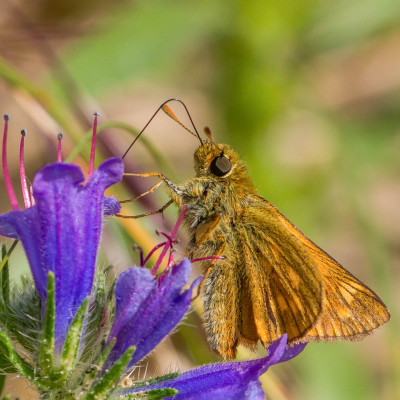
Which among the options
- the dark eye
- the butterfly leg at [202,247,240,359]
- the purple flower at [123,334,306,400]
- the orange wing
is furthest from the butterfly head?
the purple flower at [123,334,306,400]

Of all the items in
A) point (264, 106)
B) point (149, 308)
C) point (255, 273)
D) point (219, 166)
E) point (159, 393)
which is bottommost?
point (159, 393)

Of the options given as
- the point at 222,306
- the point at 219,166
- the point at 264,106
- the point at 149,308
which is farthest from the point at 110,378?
the point at 264,106

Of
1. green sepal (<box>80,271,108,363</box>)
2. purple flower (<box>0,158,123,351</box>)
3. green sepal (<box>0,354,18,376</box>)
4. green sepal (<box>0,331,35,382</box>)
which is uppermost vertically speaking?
purple flower (<box>0,158,123,351</box>)

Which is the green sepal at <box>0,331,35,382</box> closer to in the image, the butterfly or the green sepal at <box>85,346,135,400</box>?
the green sepal at <box>85,346,135,400</box>

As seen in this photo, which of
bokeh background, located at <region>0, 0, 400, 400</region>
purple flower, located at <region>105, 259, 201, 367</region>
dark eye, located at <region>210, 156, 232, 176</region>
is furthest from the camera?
bokeh background, located at <region>0, 0, 400, 400</region>

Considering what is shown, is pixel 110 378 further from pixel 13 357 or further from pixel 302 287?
pixel 302 287

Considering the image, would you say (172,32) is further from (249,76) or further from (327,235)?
(327,235)

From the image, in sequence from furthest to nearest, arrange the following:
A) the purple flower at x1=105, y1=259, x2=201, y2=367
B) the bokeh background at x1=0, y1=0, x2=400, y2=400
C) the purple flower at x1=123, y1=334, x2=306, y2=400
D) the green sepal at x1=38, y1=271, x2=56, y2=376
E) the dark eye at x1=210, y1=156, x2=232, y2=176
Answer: the bokeh background at x1=0, y1=0, x2=400, y2=400
the dark eye at x1=210, y1=156, x2=232, y2=176
the purple flower at x1=123, y1=334, x2=306, y2=400
the purple flower at x1=105, y1=259, x2=201, y2=367
the green sepal at x1=38, y1=271, x2=56, y2=376
